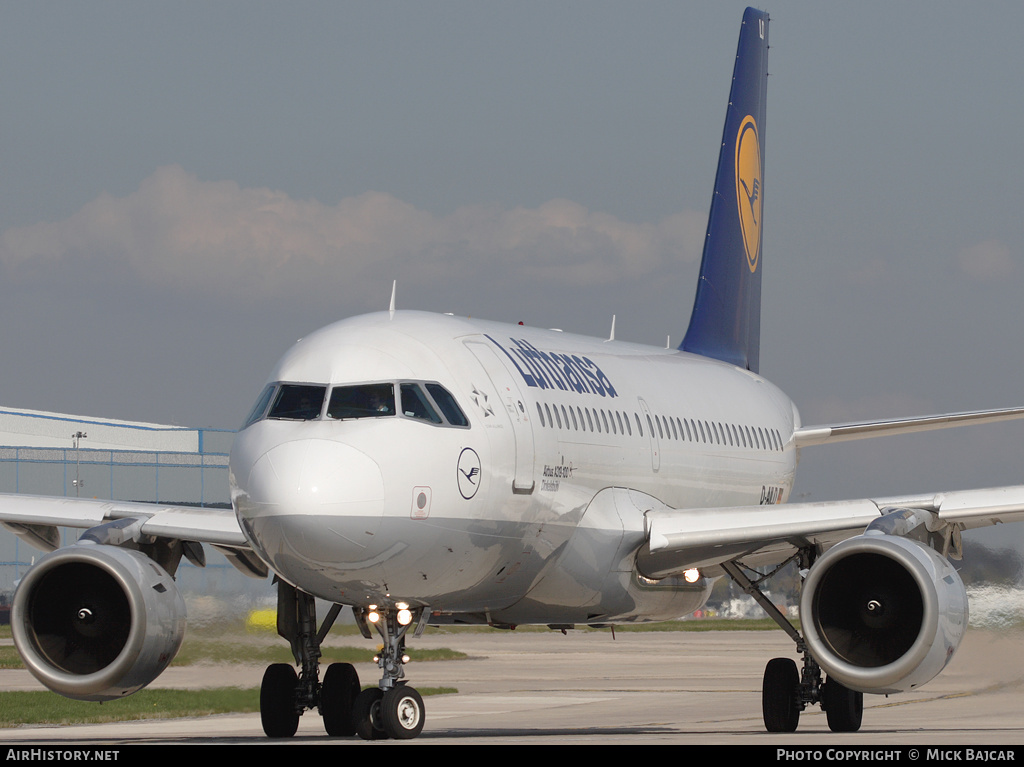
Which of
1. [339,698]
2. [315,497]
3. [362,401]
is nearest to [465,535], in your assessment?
[362,401]

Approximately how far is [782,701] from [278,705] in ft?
18.4

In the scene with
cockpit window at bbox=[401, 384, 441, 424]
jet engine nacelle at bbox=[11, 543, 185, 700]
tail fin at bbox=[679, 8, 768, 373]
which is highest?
tail fin at bbox=[679, 8, 768, 373]

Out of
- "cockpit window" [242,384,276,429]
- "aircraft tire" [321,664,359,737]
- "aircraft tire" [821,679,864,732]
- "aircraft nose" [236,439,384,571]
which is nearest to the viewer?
"aircraft nose" [236,439,384,571]

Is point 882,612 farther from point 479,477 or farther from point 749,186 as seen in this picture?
point 749,186

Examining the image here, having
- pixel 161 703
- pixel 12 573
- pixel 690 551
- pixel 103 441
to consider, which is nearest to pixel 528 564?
pixel 690 551

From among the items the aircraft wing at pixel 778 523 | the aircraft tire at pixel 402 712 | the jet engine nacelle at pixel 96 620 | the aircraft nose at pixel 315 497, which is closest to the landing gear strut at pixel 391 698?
the aircraft tire at pixel 402 712

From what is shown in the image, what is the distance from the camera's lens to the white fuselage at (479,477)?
1432 cm

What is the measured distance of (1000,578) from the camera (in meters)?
24.7

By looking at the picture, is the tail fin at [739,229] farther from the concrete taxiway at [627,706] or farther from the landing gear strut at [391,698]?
the landing gear strut at [391,698]

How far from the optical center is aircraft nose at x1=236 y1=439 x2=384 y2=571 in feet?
46.1

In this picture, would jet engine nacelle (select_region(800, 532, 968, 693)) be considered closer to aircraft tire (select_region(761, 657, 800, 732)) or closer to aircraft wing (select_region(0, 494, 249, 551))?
aircraft tire (select_region(761, 657, 800, 732))

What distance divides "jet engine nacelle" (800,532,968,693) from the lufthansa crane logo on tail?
Result: 14146mm

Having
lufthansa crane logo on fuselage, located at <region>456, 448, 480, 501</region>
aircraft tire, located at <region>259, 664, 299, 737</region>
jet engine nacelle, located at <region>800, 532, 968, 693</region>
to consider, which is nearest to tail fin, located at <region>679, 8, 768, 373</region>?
aircraft tire, located at <region>259, 664, 299, 737</region>

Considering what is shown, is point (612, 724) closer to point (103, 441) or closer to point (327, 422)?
point (327, 422)
